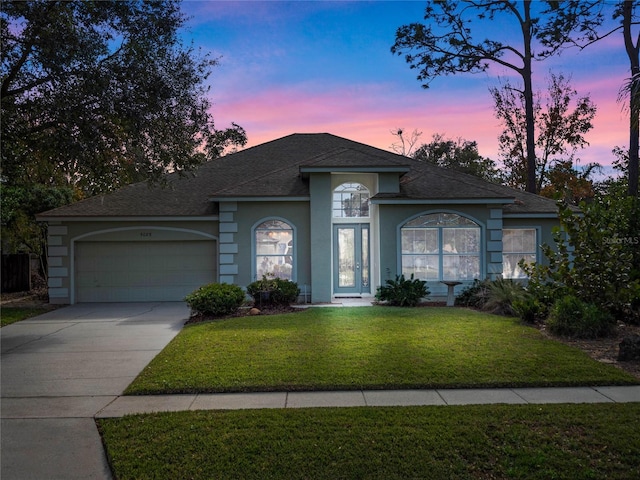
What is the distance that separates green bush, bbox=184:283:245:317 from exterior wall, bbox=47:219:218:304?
4.01 metres

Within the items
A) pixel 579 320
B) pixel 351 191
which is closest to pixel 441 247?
pixel 351 191

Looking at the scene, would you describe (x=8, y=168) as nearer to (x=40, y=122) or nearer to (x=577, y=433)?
(x=40, y=122)

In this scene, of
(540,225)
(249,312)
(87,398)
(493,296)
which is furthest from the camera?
(540,225)

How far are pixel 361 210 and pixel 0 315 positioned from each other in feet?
35.9

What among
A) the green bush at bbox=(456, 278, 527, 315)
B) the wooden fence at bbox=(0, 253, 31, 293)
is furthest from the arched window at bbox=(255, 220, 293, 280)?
the wooden fence at bbox=(0, 253, 31, 293)

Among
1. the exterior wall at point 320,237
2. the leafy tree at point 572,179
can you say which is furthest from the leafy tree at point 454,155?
the exterior wall at point 320,237

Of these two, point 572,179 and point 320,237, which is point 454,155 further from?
point 320,237

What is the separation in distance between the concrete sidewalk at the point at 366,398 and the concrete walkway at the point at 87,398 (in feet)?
0.04

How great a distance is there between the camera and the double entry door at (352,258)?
15.7 m

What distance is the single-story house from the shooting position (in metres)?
14.7

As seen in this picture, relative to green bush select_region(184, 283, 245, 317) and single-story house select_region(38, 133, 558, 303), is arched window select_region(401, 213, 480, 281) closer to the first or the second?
single-story house select_region(38, 133, 558, 303)

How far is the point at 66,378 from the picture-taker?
707 cm

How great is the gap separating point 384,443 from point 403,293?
9144 millimetres

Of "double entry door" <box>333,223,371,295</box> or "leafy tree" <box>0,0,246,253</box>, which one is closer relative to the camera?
"leafy tree" <box>0,0,246,253</box>
